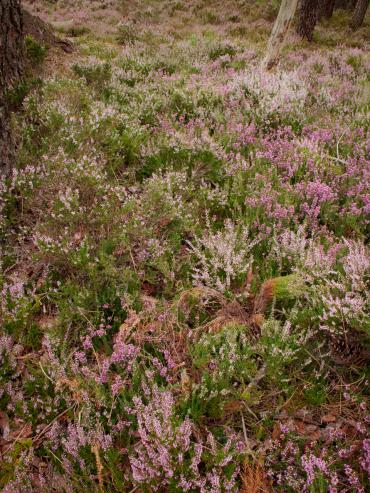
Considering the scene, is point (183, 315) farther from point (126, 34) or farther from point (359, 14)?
point (359, 14)

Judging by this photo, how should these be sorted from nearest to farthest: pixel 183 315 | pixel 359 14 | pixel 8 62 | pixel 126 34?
pixel 183 315, pixel 8 62, pixel 126 34, pixel 359 14

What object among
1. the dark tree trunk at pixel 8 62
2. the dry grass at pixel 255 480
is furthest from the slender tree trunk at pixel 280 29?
the dry grass at pixel 255 480

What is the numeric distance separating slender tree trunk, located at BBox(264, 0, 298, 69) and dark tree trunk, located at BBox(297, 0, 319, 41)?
5.34 m

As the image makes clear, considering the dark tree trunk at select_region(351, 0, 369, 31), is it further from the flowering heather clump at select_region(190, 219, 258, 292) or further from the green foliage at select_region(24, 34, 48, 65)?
the flowering heather clump at select_region(190, 219, 258, 292)

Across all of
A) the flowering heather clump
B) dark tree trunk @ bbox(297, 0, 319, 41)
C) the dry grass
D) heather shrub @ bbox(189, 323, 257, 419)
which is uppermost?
dark tree trunk @ bbox(297, 0, 319, 41)

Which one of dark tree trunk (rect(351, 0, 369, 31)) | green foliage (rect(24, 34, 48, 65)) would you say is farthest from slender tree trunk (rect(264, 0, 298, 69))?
dark tree trunk (rect(351, 0, 369, 31))

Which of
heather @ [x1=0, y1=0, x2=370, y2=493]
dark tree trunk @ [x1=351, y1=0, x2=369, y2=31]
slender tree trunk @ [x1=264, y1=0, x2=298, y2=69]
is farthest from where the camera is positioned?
dark tree trunk @ [x1=351, y1=0, x2=369, y2=31]

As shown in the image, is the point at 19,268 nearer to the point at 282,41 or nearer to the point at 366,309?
the point at 366,309

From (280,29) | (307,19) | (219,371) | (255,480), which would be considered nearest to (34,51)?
(280,29)

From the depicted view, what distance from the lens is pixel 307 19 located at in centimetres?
1197

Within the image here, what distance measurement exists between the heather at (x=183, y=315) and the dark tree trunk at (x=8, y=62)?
255mm

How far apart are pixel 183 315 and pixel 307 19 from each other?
12.5 metres

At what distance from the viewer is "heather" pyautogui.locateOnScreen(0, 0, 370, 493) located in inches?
77.0

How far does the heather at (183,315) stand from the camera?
1.96m
